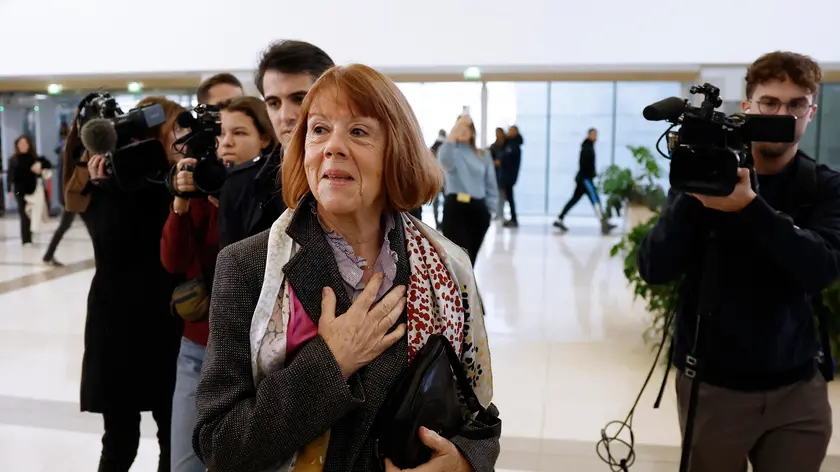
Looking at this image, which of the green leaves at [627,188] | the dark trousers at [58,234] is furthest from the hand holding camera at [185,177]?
the green leaves at [627,188]

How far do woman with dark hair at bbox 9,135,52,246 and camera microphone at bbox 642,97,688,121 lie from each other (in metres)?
10.00

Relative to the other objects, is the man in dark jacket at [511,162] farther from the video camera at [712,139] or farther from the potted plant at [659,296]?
the video camera at [712,139]

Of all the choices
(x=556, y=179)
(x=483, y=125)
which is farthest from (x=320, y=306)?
(x=556, y=179)

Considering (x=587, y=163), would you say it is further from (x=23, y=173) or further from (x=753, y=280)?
(x=753, y=280)

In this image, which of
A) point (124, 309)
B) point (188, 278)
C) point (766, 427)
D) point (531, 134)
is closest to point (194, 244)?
point (188, 278)

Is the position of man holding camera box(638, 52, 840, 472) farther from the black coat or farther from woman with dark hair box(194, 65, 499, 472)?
the black coat

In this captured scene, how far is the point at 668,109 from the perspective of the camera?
1777mm

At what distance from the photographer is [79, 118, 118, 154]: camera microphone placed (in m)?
2.29

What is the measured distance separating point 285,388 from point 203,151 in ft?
4.28

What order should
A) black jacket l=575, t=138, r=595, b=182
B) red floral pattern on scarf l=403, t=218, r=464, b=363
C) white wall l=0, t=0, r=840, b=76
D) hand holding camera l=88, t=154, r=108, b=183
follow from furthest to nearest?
black jacket l=575, t=138, r=595, b=182 → white wall l=0, t=0, r=840, b=76 → hand holding camera l=88, t=154, r=108, b=183 → red floral pattern on scarf l=403, t=218, r=464, b=363

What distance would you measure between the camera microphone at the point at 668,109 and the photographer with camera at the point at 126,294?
1563 mm

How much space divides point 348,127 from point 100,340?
164 centimetres

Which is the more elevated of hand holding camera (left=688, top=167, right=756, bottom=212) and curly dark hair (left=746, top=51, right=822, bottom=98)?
curly dark hair (left=746, top=51, right=822, bottom=98)

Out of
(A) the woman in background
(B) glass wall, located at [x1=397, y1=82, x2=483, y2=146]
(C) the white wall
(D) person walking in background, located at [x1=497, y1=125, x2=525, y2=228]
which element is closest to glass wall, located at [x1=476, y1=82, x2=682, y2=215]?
(B) glass wall, located at [x1=397, y1=82, x2=483, y2=146]
